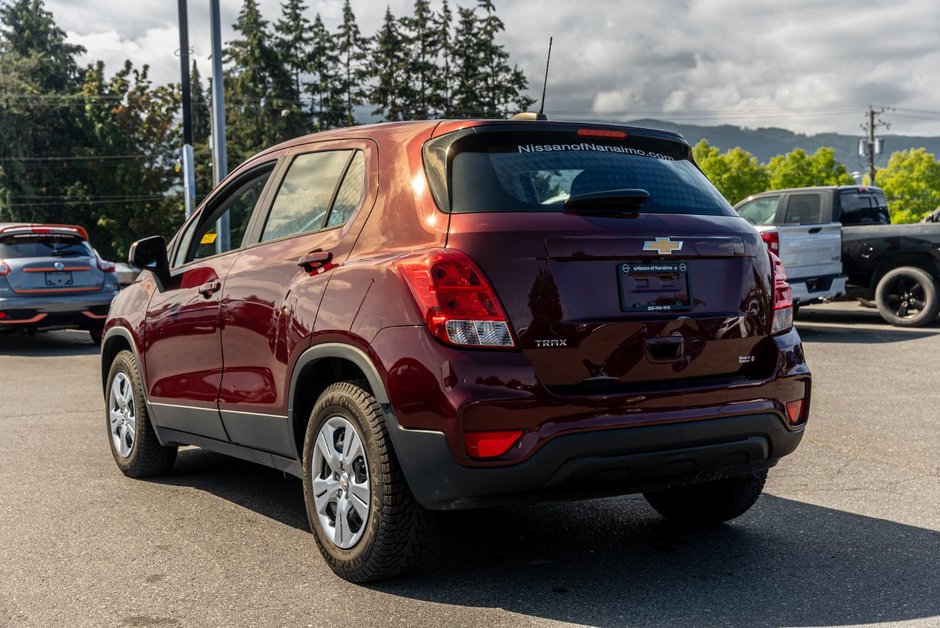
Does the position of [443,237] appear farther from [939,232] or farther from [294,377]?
[939,232]

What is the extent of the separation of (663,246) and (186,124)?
2266 cm

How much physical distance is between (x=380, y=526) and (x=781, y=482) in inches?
113

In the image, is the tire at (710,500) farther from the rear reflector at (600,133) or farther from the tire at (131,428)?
the tire at (131,428)

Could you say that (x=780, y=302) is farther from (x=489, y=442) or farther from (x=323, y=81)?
(x=323, y=81)

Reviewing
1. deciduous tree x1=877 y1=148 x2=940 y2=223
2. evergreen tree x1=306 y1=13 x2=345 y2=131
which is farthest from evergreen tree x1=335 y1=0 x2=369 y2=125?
deciduous tree x1=877 y1=148 x2=940 y2=223

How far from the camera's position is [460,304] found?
3.70m

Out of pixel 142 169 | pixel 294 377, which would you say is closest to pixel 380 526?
pixel 294 377

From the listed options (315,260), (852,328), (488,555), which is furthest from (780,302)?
(852,328)

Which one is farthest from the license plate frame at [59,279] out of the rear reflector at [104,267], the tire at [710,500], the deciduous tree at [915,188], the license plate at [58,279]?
the deciduous tree at [915,188]

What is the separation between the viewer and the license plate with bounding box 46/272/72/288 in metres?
14.0

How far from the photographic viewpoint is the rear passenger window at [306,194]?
4613mm

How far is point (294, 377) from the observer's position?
Answer: 173 inches

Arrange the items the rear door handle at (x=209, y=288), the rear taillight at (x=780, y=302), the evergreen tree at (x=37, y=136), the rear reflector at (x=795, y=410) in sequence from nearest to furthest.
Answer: the rear reflector at (x=795, y=410), the rear taillight at (x=780, y=302), the rear door handle at (x=209, y=288), the evergreen tree at (x=37, y=136)

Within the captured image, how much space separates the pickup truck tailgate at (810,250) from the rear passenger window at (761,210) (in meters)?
1.30
